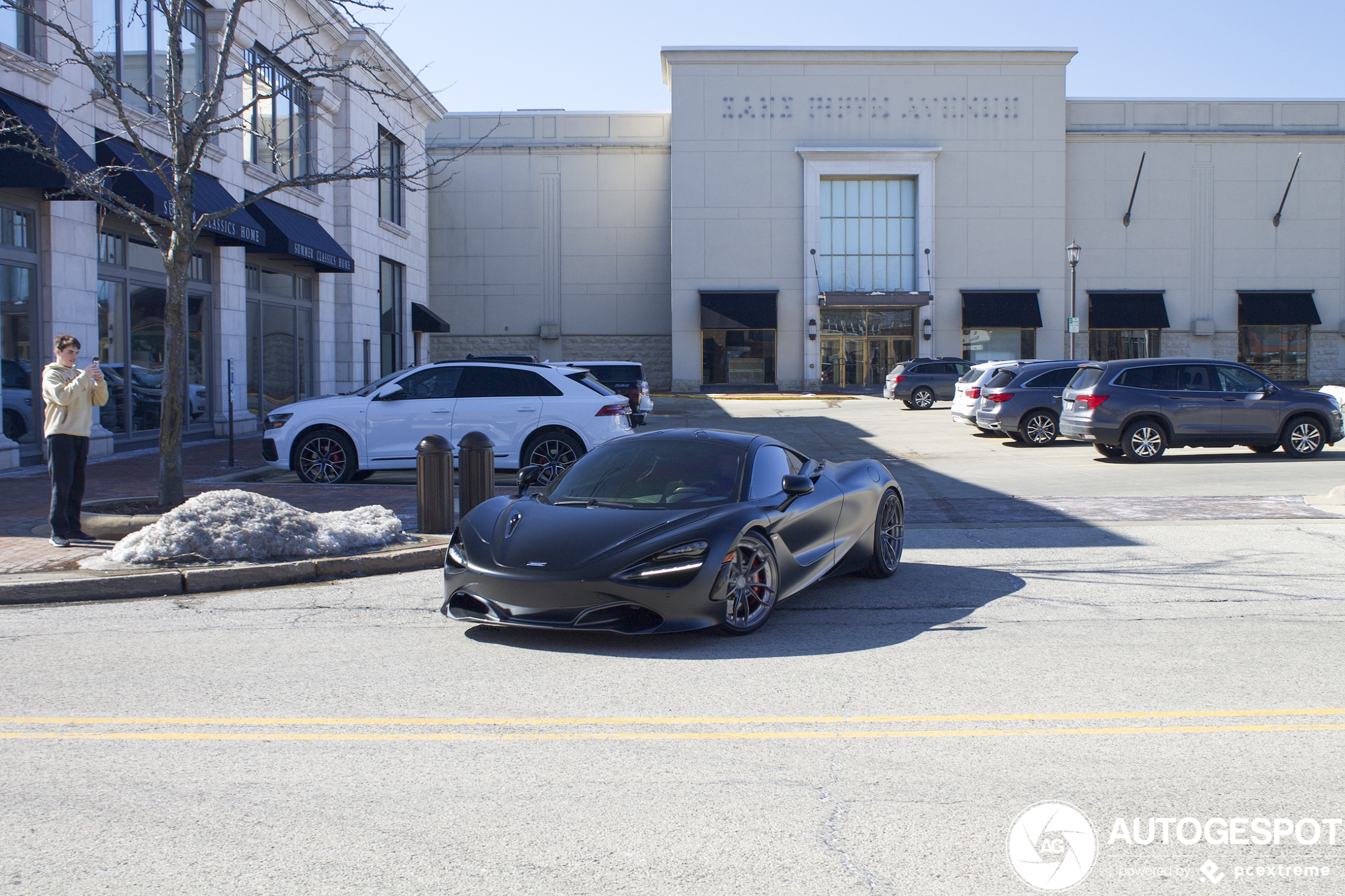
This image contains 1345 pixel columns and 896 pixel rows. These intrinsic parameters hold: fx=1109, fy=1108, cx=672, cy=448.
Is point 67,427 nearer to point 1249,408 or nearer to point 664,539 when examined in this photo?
point 664,539

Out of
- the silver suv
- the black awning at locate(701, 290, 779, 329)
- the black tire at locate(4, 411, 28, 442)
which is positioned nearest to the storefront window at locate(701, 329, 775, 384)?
the black awning at locate(701, 290, 779, 329)

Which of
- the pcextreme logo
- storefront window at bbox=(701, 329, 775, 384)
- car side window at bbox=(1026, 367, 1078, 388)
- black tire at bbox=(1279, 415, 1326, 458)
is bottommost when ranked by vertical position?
the pcextreme logo

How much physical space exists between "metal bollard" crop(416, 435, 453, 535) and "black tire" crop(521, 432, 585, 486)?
3.90m

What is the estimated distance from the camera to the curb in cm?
795

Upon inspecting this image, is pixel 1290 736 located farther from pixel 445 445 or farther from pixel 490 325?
pixel 490 325

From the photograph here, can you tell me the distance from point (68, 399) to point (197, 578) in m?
2.28

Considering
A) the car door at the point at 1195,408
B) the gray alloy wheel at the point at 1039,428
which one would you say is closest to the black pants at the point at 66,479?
the car door at the point at 1195,408

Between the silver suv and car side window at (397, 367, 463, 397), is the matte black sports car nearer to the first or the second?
car side window at (397, 367, 463, 397)

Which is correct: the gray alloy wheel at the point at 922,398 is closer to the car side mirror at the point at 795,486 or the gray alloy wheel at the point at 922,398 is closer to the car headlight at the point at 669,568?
the car side mirror at the point at 795,486

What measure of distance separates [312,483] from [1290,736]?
12.1m

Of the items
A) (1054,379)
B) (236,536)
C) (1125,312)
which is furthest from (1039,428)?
(1125,312)

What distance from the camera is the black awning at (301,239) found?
2170 cm

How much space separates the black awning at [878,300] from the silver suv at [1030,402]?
25356 millimetres

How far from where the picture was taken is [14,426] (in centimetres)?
1513
